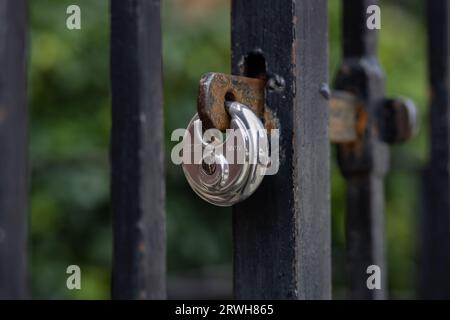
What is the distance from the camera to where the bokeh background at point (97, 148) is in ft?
10.6

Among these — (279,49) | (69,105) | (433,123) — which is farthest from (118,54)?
(69,105)

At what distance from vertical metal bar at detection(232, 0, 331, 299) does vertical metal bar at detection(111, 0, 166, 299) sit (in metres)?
0.22

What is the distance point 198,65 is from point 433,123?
1909 mm

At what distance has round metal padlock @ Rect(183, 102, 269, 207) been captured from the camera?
30.5 inches

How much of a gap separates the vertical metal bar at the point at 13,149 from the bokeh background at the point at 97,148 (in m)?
1.65

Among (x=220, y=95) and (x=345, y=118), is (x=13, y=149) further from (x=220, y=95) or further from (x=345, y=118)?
(x=220, y=95)

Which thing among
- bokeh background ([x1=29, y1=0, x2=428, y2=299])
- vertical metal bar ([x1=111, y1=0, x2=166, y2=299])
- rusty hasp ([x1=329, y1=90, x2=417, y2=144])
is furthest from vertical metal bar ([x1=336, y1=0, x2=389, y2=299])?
bokeh background ([x1=29, y1=0, x2=428, y2=299])

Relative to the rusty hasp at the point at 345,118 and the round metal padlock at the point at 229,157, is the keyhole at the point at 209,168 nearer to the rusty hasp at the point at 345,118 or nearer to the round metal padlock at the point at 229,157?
the round metal padlock at the point at 229,157

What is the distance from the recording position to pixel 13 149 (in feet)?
4.69

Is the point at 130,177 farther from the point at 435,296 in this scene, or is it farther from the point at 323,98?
the point at 435,296

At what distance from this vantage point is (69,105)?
3459 mm

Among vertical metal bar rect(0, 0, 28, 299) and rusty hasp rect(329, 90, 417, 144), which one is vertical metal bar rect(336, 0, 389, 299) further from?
vertical metal bar rect(0, 0, 28, 299)

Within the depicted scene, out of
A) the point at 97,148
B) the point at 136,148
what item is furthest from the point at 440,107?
the point at 97,148

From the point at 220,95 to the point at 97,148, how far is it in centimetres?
262
